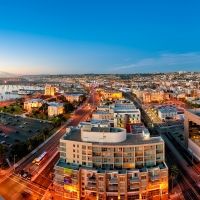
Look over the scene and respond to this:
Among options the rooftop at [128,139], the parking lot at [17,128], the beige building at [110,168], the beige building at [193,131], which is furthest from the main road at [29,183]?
the beige building at [193,131]

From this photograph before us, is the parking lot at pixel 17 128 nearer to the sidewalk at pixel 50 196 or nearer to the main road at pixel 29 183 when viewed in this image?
the main road at pixel 29 183

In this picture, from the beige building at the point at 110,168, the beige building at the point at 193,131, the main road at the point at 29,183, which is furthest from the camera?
the beige building at the point at 193,131

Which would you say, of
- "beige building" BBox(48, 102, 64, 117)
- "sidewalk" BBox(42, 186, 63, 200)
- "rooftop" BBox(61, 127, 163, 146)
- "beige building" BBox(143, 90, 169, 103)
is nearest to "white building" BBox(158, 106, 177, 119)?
"beige building" BBox(48, 102, 64, 117)

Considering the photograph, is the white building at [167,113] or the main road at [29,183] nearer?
the main road at [29,183]

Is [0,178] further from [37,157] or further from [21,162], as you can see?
[37,157]

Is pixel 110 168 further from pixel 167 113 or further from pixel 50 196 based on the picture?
pixel 167 113

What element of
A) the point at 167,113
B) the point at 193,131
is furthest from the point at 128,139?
the point at 167,113

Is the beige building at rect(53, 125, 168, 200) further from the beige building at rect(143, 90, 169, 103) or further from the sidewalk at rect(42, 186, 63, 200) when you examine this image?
the beige building at rect(143, 90, 169, 103)
